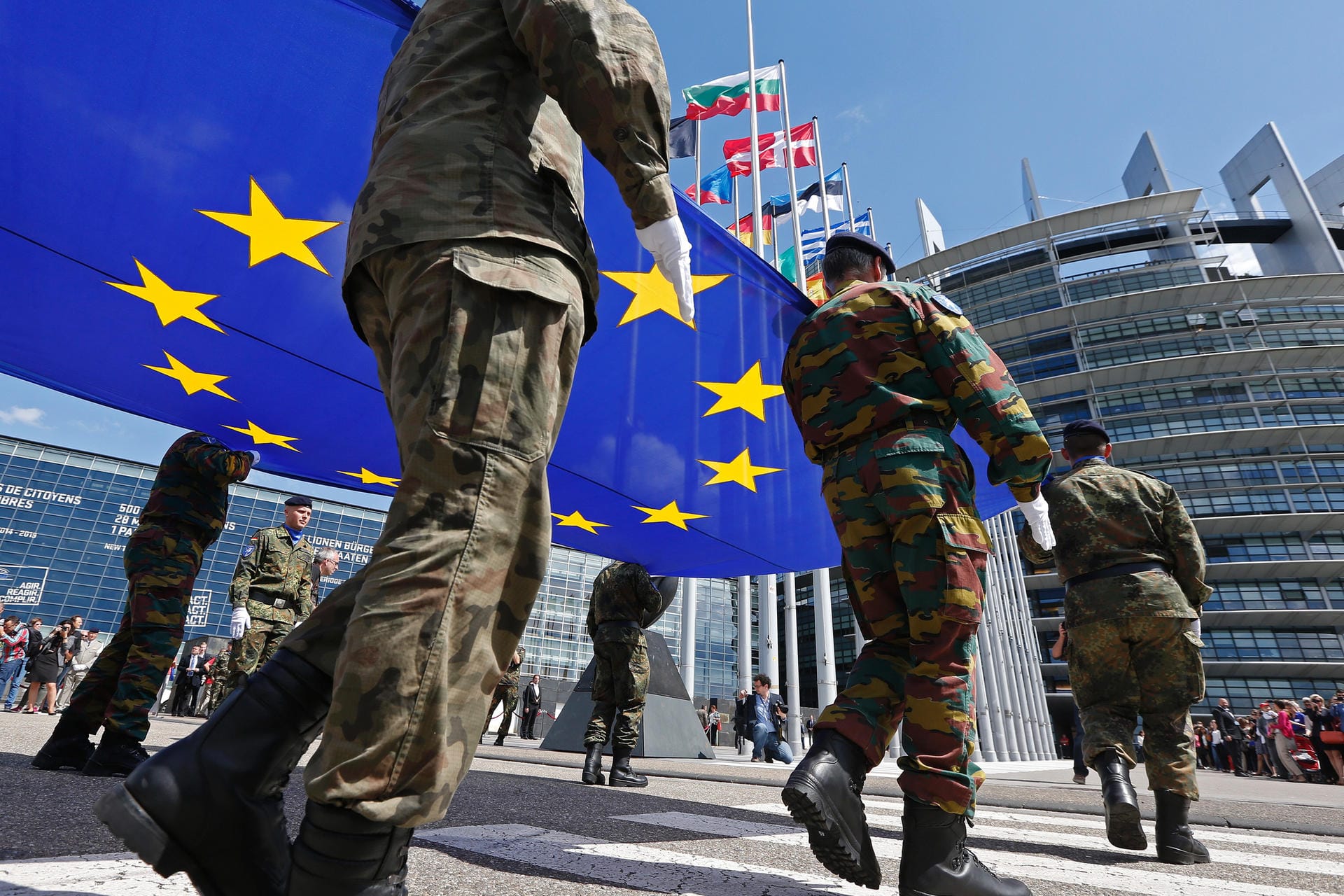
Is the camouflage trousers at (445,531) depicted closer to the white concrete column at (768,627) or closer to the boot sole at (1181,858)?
the boot sole at (1181,858)

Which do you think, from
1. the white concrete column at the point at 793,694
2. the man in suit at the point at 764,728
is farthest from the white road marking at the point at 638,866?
the white concrete column at the point at 793,694

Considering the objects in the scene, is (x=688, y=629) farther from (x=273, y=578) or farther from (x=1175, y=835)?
(x=1175, y=835)

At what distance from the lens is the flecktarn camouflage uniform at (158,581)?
327 centimetres

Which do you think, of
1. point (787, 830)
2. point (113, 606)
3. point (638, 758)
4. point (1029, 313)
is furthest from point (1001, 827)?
point (113, 606)

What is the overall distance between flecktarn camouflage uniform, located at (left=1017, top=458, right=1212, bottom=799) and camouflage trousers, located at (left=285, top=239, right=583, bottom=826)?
103 inches

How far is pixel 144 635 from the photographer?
3.33 m

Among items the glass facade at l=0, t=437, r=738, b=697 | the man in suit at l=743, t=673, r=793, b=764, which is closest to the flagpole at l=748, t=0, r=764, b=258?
the man in suit at l=743, t=673, r=793, b=764

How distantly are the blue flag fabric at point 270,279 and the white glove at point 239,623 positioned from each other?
4.22 feet

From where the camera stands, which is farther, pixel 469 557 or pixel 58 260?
pixel 58 260

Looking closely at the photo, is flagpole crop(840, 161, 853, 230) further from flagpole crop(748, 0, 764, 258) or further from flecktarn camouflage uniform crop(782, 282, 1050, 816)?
flecktarn camouflage uniform crop(782, 282, 1050, 816)

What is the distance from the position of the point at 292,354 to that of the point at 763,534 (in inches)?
142

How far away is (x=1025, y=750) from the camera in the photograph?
20.5 m

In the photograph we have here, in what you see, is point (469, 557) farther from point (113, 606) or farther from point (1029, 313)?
point (113, 606)

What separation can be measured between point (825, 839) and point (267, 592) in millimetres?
5645
